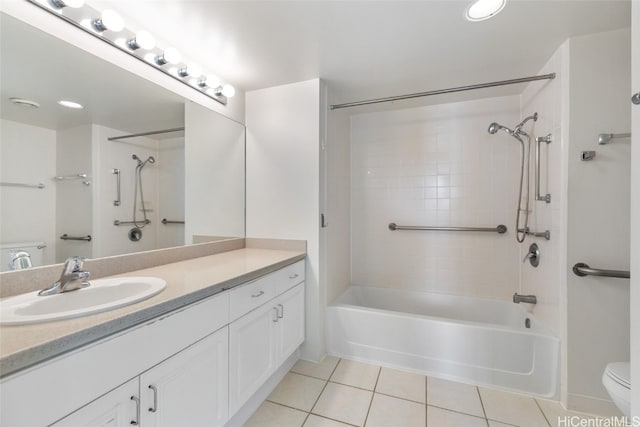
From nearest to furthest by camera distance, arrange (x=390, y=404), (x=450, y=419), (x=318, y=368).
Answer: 1. (x=450, y=419)
2. (x=390, y=404)
3. (x=318, y=368)

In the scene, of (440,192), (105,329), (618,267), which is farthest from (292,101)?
(618,267)

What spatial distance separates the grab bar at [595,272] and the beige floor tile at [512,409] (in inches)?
33.0

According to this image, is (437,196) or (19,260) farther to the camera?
(437,196)

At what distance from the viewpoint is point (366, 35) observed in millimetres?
1451

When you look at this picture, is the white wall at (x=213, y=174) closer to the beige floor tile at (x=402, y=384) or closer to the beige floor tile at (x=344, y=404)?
the beige floor tile at (x=344, y=404)

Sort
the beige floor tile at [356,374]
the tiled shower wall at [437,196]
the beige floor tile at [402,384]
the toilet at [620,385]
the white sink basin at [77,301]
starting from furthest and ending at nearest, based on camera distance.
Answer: the tiled shower wall at [437,196]
the beige floor tile at [356,374]
the beige floor tile at [402,384]
the toilet at [620,385]
the white sink basin at [77,301]

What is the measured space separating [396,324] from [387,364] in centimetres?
32

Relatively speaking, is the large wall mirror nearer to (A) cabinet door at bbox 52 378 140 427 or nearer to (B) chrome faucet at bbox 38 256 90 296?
(B) chrome faucet at bbox 38 256 90 296

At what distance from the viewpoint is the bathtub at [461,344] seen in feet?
5.25

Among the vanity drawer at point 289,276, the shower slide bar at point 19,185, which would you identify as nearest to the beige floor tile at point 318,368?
the vanity drawer at point 289,276

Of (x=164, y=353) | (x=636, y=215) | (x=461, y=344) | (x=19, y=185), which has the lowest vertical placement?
(x=461, y=344)

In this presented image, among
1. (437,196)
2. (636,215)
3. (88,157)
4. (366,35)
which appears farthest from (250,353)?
(437,196)

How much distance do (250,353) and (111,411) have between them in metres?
0.67

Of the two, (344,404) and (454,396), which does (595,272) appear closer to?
(454,396)
